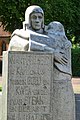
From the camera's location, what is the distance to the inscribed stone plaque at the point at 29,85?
260 inches

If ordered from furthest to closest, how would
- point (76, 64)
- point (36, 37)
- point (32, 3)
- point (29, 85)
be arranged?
point (76, 64), point (32, 3), point (36, 37), point (29, 85)

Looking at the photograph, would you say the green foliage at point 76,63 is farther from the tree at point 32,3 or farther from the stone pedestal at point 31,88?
the stone pedestal at point 31,88

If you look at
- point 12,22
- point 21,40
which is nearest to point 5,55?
point 21,40

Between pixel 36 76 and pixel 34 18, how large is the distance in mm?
927

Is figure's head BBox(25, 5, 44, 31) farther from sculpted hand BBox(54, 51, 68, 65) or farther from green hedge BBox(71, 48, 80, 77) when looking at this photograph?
green hedge BBox(71, 48, 80, 77)

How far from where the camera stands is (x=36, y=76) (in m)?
6.65

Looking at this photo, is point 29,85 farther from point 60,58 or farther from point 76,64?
point 76,64

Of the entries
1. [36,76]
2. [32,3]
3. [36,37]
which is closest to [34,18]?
[36,37]

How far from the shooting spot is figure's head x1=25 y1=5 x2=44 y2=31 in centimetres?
680

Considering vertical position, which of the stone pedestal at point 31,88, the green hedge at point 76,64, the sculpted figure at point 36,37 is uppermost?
the sculpted figure at point 36,37

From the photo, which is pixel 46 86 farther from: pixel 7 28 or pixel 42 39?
pixel 7 28

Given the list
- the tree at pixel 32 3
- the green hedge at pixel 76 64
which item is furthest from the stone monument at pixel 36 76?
the green hedge at pixel 76 64

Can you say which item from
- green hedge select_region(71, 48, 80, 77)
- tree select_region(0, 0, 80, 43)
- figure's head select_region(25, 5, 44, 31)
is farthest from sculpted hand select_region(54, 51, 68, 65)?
green hedge select_region(71, 48, 80, 77)

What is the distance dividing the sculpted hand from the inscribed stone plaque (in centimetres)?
13
